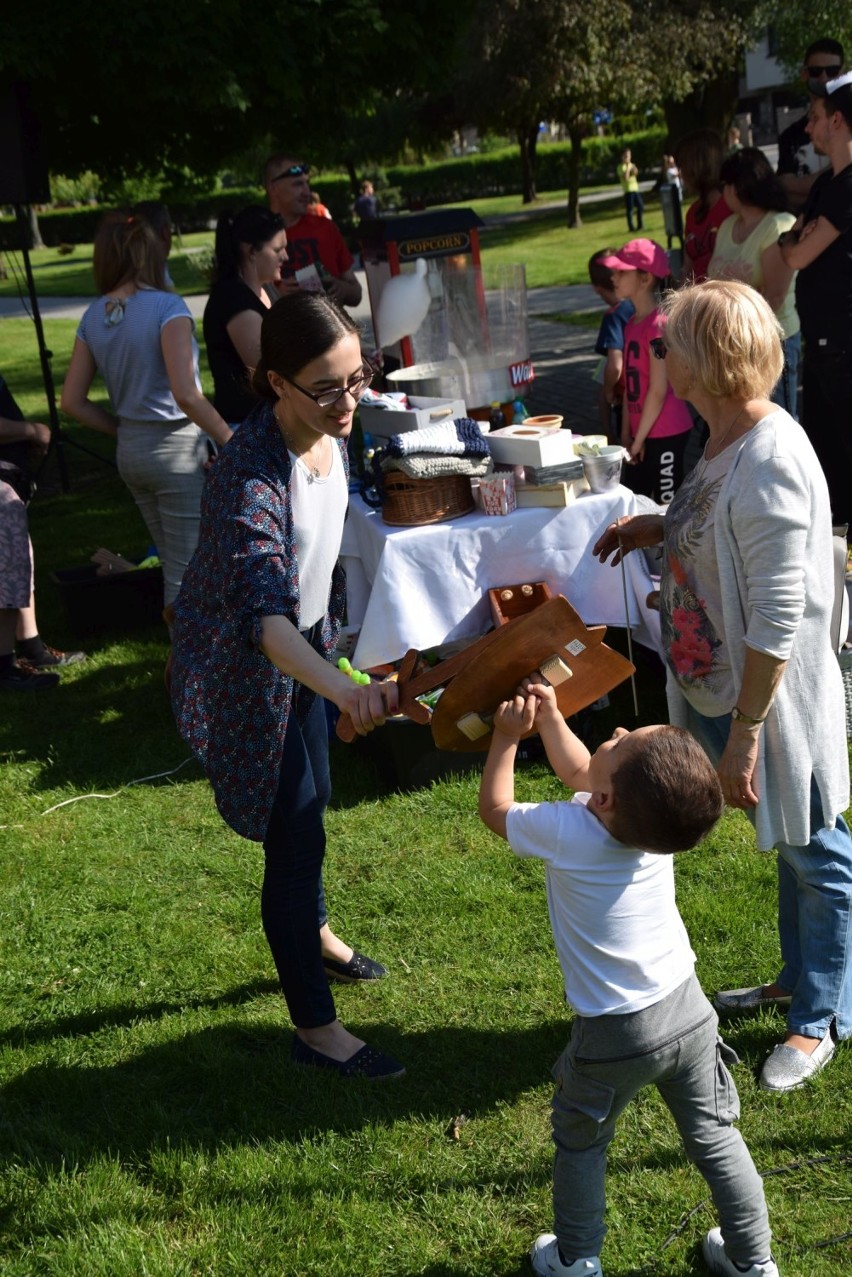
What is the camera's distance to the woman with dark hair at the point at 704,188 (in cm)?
713

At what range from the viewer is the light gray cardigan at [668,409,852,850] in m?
2.41

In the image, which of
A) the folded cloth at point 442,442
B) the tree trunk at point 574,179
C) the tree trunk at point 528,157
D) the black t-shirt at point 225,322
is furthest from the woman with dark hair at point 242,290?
the tree trunk at point 528,157

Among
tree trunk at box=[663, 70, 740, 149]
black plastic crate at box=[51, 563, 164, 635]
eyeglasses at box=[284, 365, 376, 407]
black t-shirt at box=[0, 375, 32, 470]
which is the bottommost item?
black plastic crate at box=[51, 563, 164, 635]

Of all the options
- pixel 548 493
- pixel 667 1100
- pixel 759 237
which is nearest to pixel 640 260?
pixel 759 237

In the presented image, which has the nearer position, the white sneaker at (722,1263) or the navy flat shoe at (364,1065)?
the white sneaker at (722,1263)

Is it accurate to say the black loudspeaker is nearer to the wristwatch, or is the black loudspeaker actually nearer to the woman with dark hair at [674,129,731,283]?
the woman with dark hair at [674,129,731,283]

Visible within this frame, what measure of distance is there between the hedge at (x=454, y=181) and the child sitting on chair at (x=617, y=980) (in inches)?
1529

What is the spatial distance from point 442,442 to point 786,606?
215cm

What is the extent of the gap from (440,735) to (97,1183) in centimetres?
135

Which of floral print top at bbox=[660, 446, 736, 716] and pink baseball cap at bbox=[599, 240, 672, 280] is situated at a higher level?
pink baseball cap at bbox=[599, 240, 672, 280]

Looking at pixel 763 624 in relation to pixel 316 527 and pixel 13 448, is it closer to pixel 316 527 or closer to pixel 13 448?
pixel 316 527

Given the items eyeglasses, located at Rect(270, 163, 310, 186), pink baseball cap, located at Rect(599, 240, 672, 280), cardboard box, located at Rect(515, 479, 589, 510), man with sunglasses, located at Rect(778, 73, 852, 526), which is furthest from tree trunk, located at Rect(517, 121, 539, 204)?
cardboard box, located at Rect(515, 479, 589, 510)

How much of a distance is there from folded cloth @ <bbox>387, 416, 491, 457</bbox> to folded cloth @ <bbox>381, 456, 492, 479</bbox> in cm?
2

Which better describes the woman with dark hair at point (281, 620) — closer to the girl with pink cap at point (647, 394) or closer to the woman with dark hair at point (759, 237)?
the girl with pink cap at point (647, 394)
